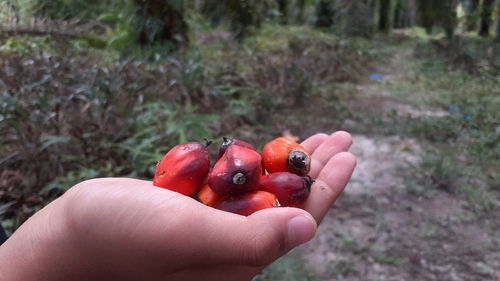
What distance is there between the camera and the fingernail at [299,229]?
3.02 ft

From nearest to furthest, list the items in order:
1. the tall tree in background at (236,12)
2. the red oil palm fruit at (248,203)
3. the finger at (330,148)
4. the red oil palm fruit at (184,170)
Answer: the red oil palm fruit at (248,203), the red oil palm fruit at (184,170), the finger at (330,148), the tall tree in background at (236,12)

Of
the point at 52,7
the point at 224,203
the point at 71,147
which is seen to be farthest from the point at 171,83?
the point at 52,7

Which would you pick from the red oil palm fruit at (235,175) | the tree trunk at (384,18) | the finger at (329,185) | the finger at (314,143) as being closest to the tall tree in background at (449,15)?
the tree trunk at (384,18)

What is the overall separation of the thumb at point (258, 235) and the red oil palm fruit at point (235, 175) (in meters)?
0.31

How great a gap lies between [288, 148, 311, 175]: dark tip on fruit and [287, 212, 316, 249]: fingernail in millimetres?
534

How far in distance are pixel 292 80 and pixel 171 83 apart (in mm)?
1595

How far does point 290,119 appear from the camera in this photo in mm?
4379

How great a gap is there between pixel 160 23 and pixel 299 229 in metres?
5.90

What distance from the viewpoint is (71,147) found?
292cm

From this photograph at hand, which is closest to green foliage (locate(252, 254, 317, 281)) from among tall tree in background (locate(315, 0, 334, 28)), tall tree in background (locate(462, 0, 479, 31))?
tall tree in background (locate(462, 0, 479, 31))

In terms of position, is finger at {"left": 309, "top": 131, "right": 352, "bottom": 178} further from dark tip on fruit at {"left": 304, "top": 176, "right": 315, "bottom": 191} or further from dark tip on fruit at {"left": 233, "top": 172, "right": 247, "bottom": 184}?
dark tip on fruit at {"left": 233, "top": 172, "right": 247, "bottom": 184}

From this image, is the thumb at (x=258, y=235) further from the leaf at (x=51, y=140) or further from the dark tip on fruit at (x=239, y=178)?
the leaf at (x=51, y=140)

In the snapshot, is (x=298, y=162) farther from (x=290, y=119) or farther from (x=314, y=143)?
(x=290, y=119)

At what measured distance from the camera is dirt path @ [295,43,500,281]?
219 cm
